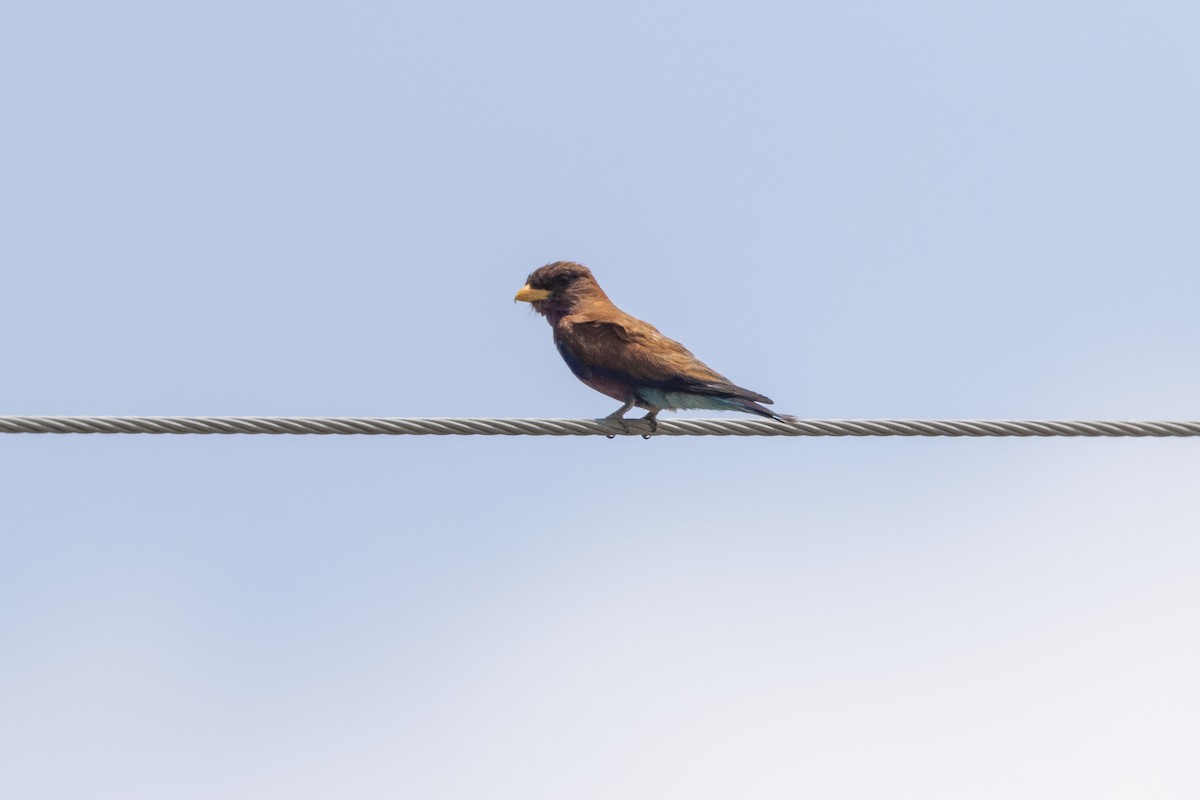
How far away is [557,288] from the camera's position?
996 cm

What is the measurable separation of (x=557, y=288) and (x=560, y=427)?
Answer: 3343mm

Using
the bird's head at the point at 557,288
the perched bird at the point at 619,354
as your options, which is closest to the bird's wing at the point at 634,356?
the perched bird at the point at 619,354

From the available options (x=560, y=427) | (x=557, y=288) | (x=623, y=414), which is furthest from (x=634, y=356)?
(x=560, y=427)

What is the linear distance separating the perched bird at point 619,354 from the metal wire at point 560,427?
88 cm

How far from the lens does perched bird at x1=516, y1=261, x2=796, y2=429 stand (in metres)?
8.46

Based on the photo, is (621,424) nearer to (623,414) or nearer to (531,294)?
(623,414)

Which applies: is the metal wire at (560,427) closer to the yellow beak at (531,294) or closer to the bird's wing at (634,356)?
the bird's wing at (634,356)

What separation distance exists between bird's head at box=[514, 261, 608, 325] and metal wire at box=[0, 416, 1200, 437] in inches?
112

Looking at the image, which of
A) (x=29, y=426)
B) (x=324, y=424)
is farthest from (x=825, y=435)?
(x=29, y=426)

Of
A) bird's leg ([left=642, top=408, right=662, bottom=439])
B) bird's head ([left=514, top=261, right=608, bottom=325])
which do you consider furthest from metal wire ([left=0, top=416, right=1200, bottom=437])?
bird's head ([left=514, top=261, right=608, bottom=325])

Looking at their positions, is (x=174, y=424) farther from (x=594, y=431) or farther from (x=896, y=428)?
(x=896, y=428)

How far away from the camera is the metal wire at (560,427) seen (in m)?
6.12

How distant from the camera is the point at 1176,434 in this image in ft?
21.6

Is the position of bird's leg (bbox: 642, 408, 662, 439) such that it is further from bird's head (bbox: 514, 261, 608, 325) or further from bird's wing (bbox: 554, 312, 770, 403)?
bird's head (bbox: 514, 261, 608, 325)
